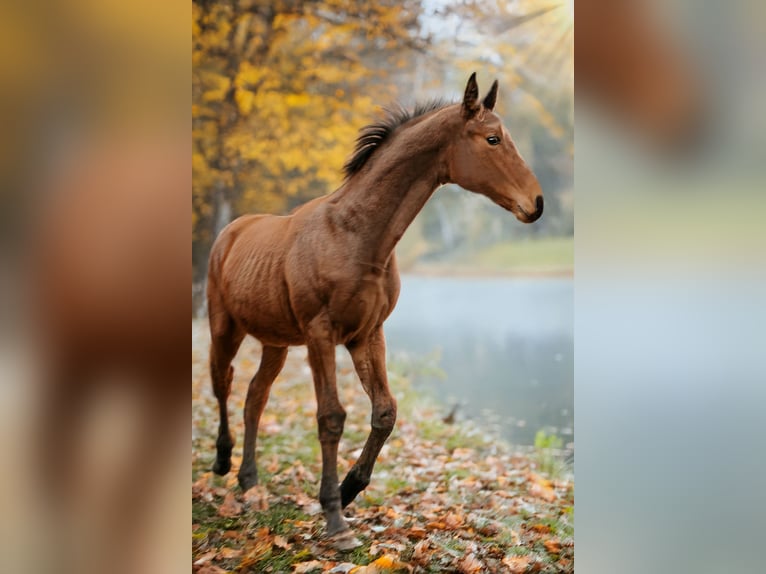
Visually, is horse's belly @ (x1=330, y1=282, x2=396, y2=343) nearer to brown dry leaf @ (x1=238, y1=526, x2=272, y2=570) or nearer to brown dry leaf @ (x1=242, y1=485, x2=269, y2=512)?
brown dry leaf @ (x1=242, y1=485, x2=269, y2=512)

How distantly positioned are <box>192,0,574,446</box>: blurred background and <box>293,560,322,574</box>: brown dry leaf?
2.76ft

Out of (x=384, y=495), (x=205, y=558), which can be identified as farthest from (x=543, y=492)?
(x=205, y=558)

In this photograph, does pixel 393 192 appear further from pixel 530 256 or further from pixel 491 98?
pixel 530 256

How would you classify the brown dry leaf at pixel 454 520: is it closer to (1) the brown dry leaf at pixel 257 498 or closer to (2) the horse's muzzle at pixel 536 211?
(1) the brown dry leaf at pixel 257 498

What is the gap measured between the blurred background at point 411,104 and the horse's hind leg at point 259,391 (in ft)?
1.14

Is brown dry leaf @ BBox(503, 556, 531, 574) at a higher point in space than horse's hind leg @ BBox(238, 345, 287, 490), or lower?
lower

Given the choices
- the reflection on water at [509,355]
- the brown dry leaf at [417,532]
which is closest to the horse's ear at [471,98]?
the reflection on water at [509,355]

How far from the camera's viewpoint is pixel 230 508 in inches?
109

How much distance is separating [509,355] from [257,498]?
3.99ft

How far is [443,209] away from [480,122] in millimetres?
380

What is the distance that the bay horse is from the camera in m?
2.70

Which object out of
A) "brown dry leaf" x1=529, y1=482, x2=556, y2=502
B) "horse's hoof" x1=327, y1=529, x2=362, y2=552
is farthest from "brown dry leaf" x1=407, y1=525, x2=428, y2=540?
"brown dry leaf" x1=529, y1=482, x2=556, y2=502

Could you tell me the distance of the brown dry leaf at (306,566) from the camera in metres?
2.69

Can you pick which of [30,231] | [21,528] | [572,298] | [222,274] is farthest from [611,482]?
[30,231]
